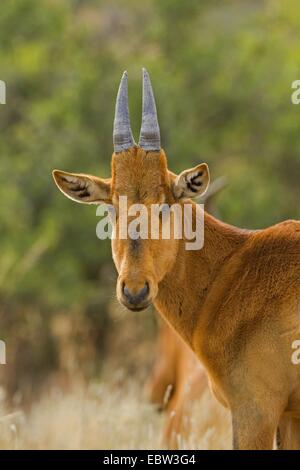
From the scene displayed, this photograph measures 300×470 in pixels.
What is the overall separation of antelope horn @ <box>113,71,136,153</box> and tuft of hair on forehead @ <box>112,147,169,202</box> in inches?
2.0

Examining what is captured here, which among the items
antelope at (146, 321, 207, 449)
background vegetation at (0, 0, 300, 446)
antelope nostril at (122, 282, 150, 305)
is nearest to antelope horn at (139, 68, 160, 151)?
antelope nostril at (122, 282, 150, 305)

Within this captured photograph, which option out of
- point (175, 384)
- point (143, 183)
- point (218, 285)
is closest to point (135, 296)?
point (143, 183)

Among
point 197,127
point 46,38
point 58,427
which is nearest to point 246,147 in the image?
point 197,127

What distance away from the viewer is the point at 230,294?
21.9 feet

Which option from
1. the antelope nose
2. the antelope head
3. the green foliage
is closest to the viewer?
the antelope nose

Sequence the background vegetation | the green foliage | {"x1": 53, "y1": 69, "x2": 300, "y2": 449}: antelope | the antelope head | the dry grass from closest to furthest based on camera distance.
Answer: {"x1": 53, "y1": 69, "x2": 300, "y2": 449}: antelope < the antelope head < the dry grass < the background vegetation < the green foliage

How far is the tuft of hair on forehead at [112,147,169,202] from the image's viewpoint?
648 cm

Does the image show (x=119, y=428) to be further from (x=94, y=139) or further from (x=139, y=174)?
(x=94, y=139)

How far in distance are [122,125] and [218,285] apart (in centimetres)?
121

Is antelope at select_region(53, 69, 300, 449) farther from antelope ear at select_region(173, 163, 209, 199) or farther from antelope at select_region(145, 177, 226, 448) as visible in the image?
antelope at select_region(145, 177, 226, 448)

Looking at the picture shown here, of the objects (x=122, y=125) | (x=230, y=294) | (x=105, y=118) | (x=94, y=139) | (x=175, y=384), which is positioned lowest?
(x=175, y=384)

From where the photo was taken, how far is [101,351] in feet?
77.5

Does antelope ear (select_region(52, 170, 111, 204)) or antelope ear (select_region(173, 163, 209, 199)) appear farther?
antelope ear (select_region(52, 170, 111, 204))

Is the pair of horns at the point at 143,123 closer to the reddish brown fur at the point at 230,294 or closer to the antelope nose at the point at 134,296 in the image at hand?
the reddish brown fur at the point at 230,294
